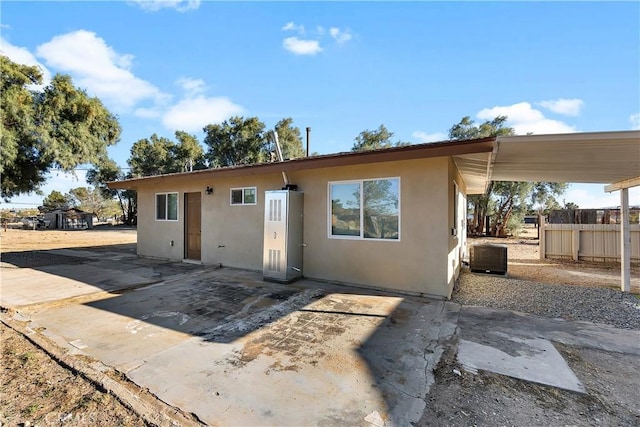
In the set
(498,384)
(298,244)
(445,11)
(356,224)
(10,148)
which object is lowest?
(498,384)

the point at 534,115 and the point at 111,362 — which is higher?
the point at 534,115

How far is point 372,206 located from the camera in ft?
18.5

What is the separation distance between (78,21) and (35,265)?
7017 millimetres

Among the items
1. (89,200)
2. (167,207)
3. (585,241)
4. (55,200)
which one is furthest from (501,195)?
(55,200)

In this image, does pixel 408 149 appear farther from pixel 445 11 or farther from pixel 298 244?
pixel 445 11

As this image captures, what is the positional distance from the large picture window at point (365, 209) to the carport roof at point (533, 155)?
26.7 inches

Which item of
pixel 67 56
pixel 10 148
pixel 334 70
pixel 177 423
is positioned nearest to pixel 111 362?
pixel 177 423

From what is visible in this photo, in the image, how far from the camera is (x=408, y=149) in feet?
15.3

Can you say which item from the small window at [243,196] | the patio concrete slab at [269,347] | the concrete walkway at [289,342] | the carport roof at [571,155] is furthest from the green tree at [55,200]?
the carport roof at [571,155]

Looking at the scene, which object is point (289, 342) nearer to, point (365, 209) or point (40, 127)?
point (365, 209)

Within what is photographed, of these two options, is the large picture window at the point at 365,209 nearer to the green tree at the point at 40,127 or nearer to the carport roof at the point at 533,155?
the carport roof at the point at 533,155

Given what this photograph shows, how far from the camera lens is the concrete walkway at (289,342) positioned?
227 cm

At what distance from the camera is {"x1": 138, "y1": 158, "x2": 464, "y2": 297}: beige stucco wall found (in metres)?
5.00

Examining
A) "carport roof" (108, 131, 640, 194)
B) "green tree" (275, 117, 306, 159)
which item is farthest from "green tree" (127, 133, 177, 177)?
"carport roof" (108, 131, 640, 194)
